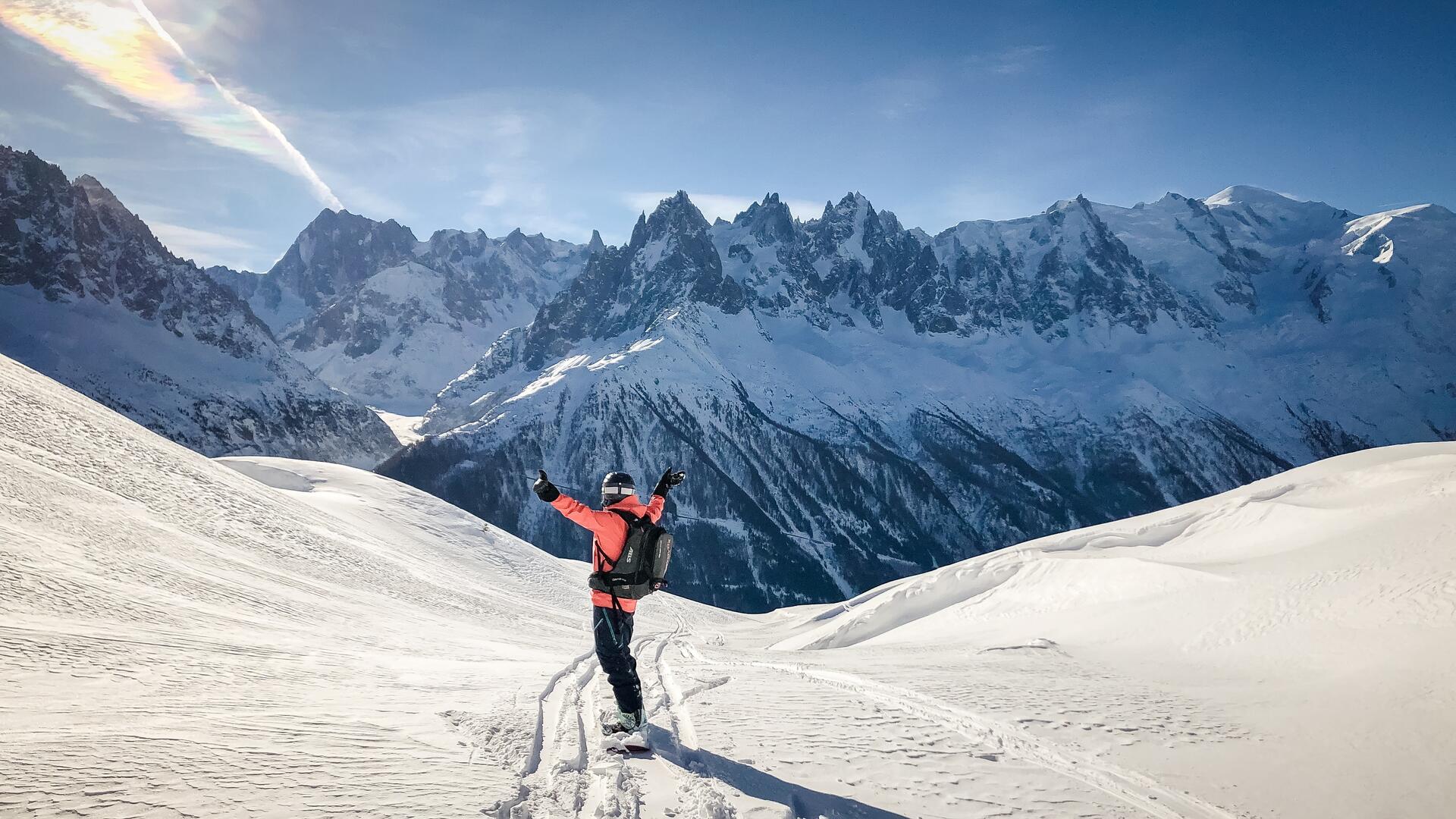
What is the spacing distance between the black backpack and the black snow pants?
23 centimetres

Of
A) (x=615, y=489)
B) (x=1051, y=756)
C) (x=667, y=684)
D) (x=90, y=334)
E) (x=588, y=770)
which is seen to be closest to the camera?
(x=588, y=770)

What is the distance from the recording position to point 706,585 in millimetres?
167875

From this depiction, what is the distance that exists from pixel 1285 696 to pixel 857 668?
7.26 meters

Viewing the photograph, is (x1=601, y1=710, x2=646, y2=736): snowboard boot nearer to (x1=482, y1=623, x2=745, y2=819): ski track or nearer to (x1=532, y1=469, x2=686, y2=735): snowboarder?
(x1=532, y1=469, x2=686, y2=735): snowboarder

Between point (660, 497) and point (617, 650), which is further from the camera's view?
point (660, 497)

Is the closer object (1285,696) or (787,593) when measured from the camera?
(1285,696)

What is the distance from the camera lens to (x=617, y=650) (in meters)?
8.22

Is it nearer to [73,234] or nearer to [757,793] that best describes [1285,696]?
[757,793]

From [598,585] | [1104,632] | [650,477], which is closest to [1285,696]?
Answer: [1104,632]

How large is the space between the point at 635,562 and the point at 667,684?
4.57m

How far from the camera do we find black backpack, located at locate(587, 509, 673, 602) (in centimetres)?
818

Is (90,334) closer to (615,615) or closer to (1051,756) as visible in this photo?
(615,615)

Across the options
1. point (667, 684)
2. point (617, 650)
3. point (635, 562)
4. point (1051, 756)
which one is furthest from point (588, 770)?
point (1051, 756)

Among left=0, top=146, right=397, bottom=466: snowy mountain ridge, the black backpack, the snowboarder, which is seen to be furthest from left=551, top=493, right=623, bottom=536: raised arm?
left=0, top=146, right=397, bottom=466: snowy mountain ridge
